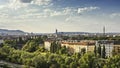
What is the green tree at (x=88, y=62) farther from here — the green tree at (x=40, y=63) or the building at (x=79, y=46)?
the building at (x=79, y=46)

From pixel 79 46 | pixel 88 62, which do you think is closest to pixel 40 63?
pixel 88 62

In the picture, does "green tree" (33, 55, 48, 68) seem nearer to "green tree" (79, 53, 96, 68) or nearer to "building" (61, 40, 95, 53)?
"green tree" (79, 53, 96, 68)

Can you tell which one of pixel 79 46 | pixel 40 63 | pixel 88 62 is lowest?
pixel 79 46

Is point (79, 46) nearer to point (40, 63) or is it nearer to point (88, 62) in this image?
point (40, 63)

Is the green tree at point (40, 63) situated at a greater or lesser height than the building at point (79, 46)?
greater

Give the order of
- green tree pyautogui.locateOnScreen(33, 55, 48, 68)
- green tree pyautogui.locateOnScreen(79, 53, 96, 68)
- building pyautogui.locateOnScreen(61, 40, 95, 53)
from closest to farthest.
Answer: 1. green tree pyautogui.locateOnScreen(79, 53, 96, 68)
2. green tree pyautogui.locateOnScreen(33, 55, 48, 68)
3. building pyautogui.locateOnScreen(61, 40, 95, 53)

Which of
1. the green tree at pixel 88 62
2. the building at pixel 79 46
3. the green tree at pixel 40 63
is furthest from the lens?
the building at pixel 79 46

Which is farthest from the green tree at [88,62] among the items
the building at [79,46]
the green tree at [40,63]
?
the building at [79,46]

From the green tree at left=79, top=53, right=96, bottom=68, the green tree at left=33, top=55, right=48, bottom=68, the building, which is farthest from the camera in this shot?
the building

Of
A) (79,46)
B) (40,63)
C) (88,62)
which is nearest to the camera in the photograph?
(88,62)

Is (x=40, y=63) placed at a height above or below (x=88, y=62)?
below

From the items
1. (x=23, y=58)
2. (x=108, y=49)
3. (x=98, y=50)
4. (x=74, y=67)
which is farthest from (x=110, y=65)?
(x=108, y=49)

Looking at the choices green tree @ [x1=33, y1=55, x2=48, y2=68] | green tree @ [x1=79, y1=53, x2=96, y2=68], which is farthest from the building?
green tree @ [x1=79, y1=53, x2=96, y2=68]

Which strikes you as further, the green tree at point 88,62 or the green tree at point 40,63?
the green tree at point 40,63
